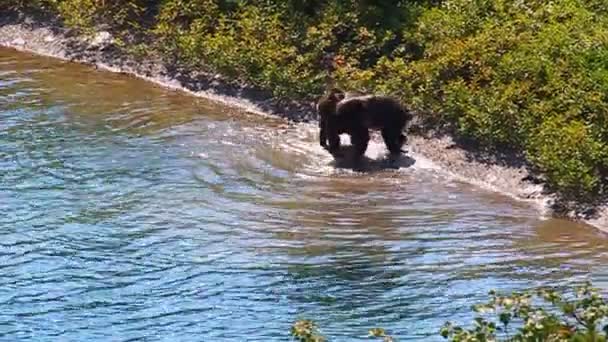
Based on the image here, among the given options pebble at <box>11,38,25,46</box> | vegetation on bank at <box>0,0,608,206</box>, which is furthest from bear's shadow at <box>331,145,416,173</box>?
pebble at <box>11,38,25,46</box>

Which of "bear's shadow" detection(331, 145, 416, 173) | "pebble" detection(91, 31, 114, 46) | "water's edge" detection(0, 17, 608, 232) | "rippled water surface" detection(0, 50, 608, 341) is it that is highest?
"pebble" detection(91, 31, 114, 46)

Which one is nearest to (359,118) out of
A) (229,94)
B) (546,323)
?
(229,94)

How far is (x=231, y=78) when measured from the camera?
1684 cm

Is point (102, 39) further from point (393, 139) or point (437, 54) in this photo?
point (393, 139)

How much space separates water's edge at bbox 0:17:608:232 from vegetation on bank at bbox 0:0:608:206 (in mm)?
176

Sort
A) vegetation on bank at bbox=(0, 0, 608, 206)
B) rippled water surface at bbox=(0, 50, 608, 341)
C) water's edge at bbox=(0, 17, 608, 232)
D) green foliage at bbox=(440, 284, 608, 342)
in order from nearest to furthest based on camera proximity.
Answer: green foliage at bbox=(440, 284, 608, 342) → rippled water surface at bbox=(0, 50, 608, 341) → water's edge at bbox=(0, 17, 608, 232) → vegetation on bank at bbox=(0, 0, 608, 206)

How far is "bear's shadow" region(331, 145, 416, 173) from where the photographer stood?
13875 mm

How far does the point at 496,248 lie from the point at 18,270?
13.2 ft

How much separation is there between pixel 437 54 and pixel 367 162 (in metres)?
2.02

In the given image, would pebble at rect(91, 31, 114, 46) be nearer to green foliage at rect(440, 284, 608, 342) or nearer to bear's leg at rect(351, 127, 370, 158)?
bear's leg at rect(351, 127, 370, 158)

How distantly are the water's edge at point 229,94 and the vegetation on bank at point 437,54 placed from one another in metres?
0.18

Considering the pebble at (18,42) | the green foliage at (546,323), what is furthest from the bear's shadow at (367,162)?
the green foliage at (546,323)

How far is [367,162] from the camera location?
46.1 ft

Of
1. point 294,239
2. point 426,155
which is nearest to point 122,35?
point 426,155
